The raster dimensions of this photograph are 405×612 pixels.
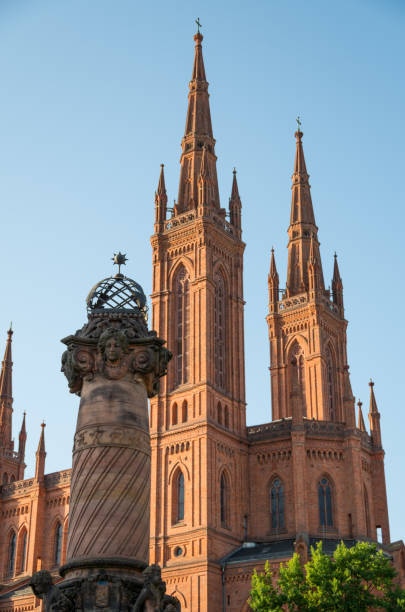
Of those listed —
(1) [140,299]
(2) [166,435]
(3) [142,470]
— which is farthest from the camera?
(2) [166,435]

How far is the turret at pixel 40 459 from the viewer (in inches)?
2972

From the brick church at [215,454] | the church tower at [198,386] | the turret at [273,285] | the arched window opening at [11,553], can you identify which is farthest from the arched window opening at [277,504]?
the arched window opening at [11,553]

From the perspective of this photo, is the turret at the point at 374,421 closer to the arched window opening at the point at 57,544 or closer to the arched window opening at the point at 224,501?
the arched window opening at the point at 224,501

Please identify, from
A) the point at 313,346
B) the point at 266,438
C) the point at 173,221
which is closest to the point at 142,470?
the point at 266,438

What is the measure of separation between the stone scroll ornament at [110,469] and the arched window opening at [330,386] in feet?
217

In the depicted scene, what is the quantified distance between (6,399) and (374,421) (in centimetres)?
3601

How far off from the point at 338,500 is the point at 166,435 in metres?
13.2

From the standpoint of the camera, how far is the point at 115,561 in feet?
41.4

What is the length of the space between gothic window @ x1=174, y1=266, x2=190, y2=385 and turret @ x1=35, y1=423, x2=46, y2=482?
16.0m

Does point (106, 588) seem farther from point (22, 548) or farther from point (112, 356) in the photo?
point (22, 548)

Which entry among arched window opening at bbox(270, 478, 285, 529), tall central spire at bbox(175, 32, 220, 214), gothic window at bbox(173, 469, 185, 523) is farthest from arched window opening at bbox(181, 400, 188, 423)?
tall central spire at bbox(175, 32, 220, 214)

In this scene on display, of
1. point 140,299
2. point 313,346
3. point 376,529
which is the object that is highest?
point 313,346

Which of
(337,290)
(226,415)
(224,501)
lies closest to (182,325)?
(226,415)

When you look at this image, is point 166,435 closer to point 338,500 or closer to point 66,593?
point 338,500
